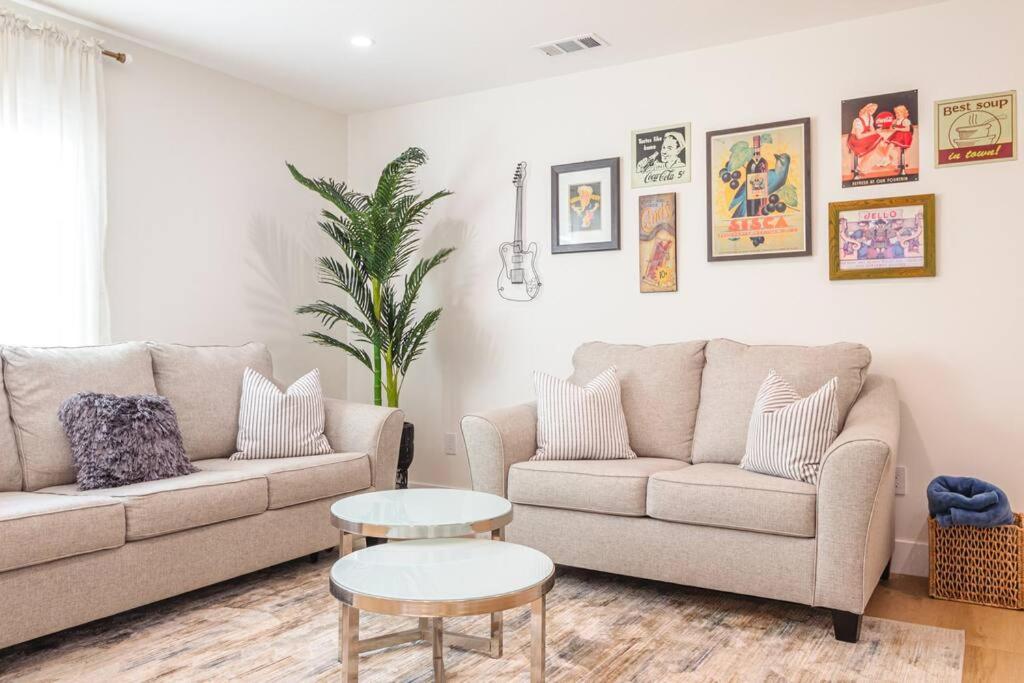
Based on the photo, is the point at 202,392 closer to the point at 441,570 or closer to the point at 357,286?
the point at 357,286

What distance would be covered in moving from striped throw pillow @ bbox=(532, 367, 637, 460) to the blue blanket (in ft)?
3.97

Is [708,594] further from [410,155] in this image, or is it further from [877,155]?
[410,155]

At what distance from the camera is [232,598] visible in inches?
119

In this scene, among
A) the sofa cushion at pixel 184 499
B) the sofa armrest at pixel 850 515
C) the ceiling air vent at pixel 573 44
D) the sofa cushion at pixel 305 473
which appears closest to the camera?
the sofa armrest at pixel 850 515

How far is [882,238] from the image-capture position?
3430 millimetres

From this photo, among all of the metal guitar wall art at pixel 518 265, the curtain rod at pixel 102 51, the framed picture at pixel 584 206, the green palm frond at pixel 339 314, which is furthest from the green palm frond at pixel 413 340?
the curtain rod at pixel 102 51

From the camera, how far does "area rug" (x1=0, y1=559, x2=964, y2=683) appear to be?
91.0 inches

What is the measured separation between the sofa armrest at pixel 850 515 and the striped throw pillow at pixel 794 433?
6.8 inches

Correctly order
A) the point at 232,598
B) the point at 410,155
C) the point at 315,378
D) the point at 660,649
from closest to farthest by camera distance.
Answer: the point at 660,649 < the point at 232,598 < the point at 315,378 < the point at 410,155

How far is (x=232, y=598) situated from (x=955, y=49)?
3.72 meters

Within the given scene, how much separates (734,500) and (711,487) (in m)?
0.10

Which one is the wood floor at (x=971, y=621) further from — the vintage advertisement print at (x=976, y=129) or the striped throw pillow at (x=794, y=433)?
the vintage advertisement print at (x=976, y=129)

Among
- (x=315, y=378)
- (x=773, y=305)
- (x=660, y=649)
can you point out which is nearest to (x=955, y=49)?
(x=773, y=305)

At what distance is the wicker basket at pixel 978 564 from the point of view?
2.92 metres
